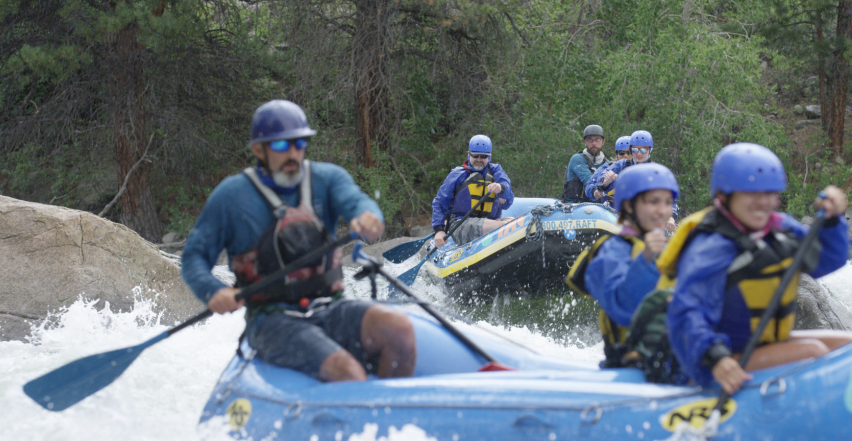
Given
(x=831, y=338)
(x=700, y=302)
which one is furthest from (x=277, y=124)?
(x=831, y=338)

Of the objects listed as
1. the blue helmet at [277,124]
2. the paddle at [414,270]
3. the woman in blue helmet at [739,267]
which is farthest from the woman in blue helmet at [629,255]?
the paddle at [414,270]

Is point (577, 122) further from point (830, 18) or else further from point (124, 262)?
point (124, 262)

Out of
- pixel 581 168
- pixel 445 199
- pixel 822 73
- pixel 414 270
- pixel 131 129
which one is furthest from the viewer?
pixel 822 73

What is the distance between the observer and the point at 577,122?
11.9m

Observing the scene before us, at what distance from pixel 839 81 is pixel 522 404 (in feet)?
41.4

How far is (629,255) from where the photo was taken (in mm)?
2967

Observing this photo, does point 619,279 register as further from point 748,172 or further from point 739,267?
point 748,172

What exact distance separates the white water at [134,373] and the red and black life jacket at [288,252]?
664mm

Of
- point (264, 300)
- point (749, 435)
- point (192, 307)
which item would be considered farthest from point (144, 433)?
point (192, 307)

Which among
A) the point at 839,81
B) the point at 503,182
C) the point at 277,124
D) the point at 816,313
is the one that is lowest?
the point at 816,313

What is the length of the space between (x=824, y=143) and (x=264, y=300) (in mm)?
12493

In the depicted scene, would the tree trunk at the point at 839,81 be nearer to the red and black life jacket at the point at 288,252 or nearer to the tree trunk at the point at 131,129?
the tree trunk at the point at 131,129

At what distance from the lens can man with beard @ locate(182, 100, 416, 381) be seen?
2998mm

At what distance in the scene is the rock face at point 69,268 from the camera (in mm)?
6207
